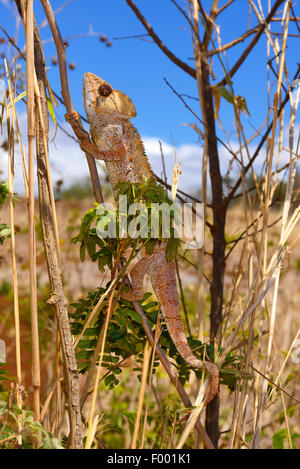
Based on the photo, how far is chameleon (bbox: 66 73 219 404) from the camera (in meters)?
0.71

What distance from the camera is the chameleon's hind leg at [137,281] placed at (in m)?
0.69

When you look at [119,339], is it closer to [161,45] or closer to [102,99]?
[102,99]

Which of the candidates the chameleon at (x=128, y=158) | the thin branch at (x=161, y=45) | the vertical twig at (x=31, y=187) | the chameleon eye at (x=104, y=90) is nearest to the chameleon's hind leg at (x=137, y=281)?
the chameleon at (x=128, y=158)

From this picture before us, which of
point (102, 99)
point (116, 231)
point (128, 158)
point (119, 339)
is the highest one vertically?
point (102, 99)

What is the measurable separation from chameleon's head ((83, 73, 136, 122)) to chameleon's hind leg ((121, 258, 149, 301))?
288mm

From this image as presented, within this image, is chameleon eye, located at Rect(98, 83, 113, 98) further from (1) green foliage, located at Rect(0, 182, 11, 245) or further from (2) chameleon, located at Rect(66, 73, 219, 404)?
(1) green foliage, located at Rect(0, 182, 11, 245)

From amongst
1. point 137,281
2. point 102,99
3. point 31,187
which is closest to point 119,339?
point 137,281

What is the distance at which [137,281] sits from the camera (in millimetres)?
731

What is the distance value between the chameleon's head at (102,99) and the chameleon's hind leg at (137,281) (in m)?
0.29

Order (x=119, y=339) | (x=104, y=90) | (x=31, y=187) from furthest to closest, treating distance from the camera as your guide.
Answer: (x=104, y=90), (x=119, y=339), (x=31, y=187)

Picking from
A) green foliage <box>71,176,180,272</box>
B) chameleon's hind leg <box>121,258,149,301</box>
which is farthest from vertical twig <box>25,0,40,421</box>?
chameleon's hind leg <box>121,258,149,301</box>

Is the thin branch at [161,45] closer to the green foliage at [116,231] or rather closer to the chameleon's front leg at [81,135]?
the chameleon's front leg at [81,135]

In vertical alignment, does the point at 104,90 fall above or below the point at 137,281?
above

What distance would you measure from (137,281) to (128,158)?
0.25 metres
